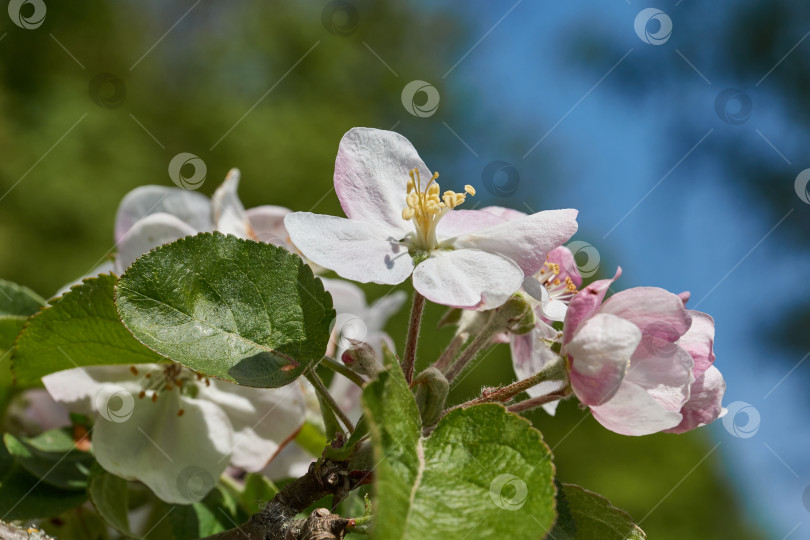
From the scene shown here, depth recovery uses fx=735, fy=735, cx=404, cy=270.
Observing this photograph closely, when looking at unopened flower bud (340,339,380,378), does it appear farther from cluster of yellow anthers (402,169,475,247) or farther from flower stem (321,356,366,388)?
cluster of yellow anthers (402,169,475,247)

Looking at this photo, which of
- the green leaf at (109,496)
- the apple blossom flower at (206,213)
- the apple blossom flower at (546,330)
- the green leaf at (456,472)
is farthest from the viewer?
the apple blossom flower at (206,213)

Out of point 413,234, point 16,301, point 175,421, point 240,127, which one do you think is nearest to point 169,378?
point 175,421

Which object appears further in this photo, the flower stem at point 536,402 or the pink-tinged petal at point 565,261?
the pink-tinged petal at point 565,261

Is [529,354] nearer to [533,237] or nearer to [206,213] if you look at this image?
[533,237]

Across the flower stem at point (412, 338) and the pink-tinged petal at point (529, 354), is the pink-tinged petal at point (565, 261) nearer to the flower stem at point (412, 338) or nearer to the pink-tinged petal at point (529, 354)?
the pink-tinged petal at point (529, 354)

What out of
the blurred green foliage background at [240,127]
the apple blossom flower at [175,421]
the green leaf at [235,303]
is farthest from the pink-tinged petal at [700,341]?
the blurred green foliage background at [240,127]

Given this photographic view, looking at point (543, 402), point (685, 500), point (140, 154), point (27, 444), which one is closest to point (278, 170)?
point (140, 154)

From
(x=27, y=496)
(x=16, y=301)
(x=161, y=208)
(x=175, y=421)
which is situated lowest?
(x=27, y=496)

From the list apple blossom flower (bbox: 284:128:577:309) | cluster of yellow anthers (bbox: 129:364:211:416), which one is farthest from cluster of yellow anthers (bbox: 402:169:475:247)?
cluster of yellow anthers (bbox: 129:364:211:416)
